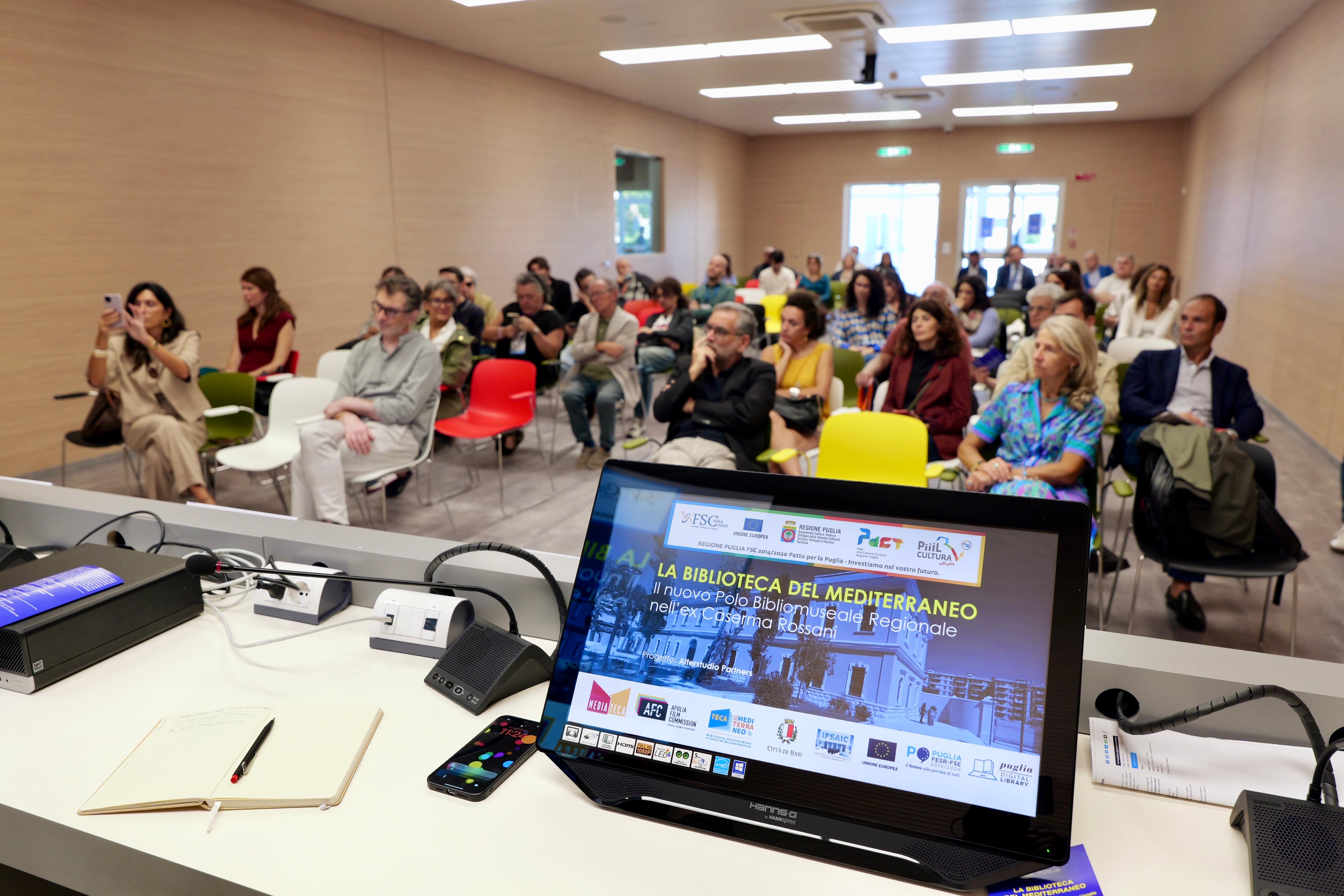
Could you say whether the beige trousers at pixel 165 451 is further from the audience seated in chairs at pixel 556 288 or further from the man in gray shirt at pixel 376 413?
the audience seated in chairs at pixel 556 288

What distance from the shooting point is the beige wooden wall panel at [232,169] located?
5324 millimetres

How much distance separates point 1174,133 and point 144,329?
15.8 metres

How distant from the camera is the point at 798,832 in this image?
0.94 meters

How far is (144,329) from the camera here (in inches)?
171

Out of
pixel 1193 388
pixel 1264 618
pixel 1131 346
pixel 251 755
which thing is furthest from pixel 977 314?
pixel 251 755

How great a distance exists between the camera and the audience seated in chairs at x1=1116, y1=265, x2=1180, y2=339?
6.97 meters

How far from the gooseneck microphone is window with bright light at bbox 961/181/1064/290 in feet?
52.0

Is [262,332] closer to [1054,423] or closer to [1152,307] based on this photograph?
[1054,423]

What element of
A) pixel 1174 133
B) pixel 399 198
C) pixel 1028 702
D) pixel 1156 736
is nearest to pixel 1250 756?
pixel 1156 736

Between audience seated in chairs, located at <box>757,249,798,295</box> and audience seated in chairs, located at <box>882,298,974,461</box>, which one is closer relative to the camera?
audience seated in chairs, located at <box>882,298,974,461</box>

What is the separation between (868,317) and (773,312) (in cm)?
280

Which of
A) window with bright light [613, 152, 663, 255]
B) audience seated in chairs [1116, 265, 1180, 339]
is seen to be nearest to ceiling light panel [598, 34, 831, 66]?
window with bright light [613, 152, 663, 255]

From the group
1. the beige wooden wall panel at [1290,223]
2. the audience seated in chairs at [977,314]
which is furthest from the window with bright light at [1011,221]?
the audience seated in chairs at [977,314]

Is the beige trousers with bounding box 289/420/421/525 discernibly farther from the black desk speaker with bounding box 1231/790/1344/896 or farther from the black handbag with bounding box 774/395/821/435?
the black desk speaker with bounding box 1231/790/1344/896
